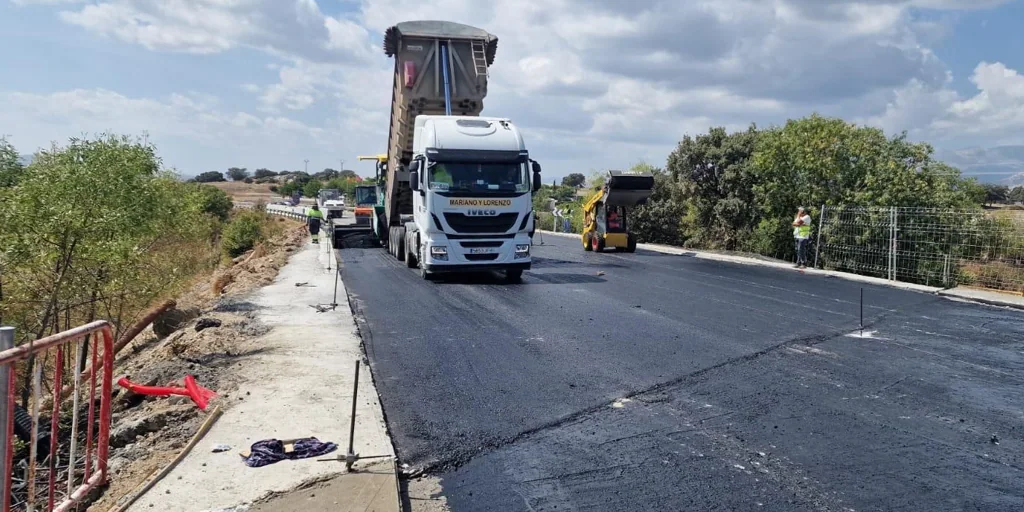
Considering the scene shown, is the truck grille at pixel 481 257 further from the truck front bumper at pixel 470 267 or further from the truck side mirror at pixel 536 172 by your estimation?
the truck side mirror at pixel 536 172

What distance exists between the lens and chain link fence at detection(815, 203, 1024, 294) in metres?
14.0

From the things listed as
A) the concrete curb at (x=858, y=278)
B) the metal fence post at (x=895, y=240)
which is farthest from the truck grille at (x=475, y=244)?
the metal fence post at (x=895, y=240)

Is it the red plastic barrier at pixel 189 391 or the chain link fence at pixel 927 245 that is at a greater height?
the chain link fence at pixel 927 245

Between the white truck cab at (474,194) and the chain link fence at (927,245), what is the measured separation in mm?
8278

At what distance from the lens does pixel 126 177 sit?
1097 cm

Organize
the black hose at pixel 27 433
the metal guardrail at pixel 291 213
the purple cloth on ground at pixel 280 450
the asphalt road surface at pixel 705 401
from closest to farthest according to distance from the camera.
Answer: the asphalt road surface at pixel 705 401 < the purple cloth on ground at pixel 280 450 < the black hose at pixel 27 433 < the metal guardrail at pixel 291 213

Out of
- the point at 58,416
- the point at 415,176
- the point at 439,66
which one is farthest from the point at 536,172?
the point at 58,416

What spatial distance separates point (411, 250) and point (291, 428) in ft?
38.7

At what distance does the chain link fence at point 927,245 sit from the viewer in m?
14.0

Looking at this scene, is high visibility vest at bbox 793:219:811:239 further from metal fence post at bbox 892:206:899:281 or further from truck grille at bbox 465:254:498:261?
truck grille at bbox 465:254:498:261

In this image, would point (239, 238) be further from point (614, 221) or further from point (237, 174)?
point (237, 174)

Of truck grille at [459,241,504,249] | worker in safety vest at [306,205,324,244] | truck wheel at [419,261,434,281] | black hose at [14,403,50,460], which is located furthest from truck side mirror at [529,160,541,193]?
worker in safety vest at [306,205,324,244]

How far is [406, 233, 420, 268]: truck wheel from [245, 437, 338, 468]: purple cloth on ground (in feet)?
36.4

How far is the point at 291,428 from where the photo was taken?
5645 millimetres
